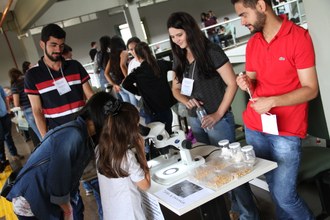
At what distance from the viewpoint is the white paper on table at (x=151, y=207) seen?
63.1 inches

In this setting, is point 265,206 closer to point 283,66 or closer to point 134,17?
point 283,66

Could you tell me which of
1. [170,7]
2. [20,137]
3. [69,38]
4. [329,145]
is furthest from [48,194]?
[170,7]

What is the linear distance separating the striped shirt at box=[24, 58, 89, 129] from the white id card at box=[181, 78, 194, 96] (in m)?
0.86

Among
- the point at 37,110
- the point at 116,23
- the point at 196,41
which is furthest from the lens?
the point at 116,23

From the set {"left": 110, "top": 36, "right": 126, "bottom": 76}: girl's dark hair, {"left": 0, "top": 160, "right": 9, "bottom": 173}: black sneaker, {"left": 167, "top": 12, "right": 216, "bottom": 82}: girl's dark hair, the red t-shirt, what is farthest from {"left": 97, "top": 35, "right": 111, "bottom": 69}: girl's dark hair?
the red t-shirt

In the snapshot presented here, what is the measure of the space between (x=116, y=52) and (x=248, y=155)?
2777 mm

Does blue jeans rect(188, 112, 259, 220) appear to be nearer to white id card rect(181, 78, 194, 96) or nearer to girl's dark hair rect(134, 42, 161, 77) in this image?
white id card rect(181, 78, 194, 96)

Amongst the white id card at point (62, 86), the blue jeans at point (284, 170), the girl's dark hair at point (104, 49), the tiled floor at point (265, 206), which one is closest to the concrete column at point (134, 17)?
the girl's dark hair at point (104, 49)

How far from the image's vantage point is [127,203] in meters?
1.61

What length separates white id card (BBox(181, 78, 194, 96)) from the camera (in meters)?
1.97

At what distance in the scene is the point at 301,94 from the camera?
139 cm

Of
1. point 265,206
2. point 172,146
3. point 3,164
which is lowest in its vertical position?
point 265,206

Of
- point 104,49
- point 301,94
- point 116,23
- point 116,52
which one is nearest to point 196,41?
point 301,94

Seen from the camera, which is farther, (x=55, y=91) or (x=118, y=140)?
(x=55, y=91)
